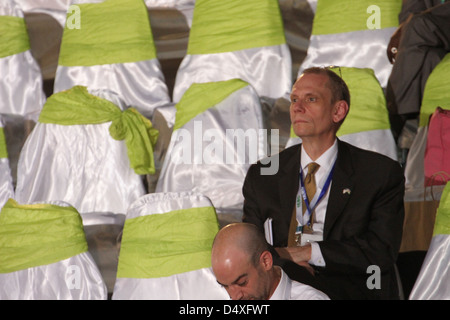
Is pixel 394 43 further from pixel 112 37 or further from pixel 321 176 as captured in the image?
pixel 112 37

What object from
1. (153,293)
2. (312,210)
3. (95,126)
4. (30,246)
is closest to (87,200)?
(95,126)

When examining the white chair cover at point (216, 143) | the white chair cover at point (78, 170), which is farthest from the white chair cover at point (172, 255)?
the white chair cover at point (78, 170)

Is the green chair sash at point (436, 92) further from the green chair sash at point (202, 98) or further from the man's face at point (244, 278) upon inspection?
the man's face at point (244, 278)

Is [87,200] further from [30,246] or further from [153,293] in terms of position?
[153,293]

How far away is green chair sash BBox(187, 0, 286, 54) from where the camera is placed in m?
3.11

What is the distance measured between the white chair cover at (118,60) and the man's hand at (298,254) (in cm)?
131

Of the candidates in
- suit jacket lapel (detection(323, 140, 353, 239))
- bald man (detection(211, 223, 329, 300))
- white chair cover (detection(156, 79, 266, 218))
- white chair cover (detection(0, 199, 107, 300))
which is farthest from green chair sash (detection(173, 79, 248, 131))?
bald man (detection(211, 223, 329, 300))

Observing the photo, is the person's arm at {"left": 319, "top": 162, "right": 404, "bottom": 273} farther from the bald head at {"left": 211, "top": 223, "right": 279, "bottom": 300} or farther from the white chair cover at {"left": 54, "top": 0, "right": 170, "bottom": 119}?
the white chair cover at {"left": 54, "top": 0, "right": 170, "bottom": 119}

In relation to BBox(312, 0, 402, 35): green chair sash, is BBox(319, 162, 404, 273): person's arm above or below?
below

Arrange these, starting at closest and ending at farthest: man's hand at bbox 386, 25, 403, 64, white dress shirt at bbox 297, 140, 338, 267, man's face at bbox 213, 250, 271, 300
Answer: man's face at bbox 213, 250, 271, 300 < white dress shirt at bbox 297, 140, 338, 267 < man's hand at bbox 386, 25, 403, 64

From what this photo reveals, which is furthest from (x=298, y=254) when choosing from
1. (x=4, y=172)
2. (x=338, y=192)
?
(x=4, y=172)

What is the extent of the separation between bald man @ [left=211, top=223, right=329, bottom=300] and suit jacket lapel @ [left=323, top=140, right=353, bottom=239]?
11.9 inches

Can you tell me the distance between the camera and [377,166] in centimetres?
212

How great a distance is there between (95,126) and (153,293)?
2.81 ft
